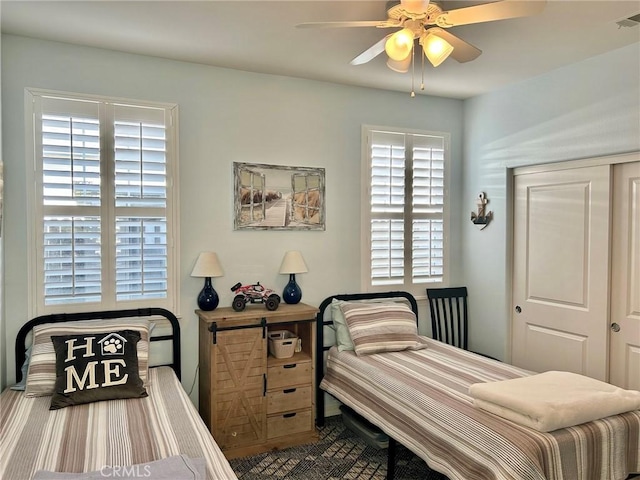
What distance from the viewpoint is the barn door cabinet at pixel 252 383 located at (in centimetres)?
316

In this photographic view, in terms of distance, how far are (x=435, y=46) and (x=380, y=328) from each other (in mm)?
2070

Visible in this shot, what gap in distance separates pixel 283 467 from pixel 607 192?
2816 millimetres

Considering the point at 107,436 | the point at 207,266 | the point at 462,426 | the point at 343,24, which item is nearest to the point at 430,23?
the point at 343,24

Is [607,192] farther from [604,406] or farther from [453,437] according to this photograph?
[453,437]


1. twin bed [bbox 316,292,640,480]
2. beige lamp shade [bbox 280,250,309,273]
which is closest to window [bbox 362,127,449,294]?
beige lamp shade [bbox 280,250,309,273]

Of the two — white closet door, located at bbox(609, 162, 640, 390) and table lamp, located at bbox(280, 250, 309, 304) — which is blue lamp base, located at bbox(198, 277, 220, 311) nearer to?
table lamp, located at bbox(280, 250, 309, 304)

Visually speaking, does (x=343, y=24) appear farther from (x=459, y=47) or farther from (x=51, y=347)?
(x=51, y=347)

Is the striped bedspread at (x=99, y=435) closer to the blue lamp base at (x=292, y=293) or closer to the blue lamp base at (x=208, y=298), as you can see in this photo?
the blue lamp base at (x=208, y=298)

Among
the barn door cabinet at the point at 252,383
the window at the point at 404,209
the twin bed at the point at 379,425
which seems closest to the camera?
the twin bed at the point at 379,425

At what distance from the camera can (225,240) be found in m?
3.53

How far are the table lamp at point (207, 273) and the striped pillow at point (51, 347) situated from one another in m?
0.42

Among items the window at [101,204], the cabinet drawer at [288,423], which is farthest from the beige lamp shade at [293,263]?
the cabinet drawer at [288,423]

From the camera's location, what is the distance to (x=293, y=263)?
11.8 ft

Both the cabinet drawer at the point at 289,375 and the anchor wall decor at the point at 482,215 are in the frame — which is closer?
the cabinet drawer at the point at 289,375
